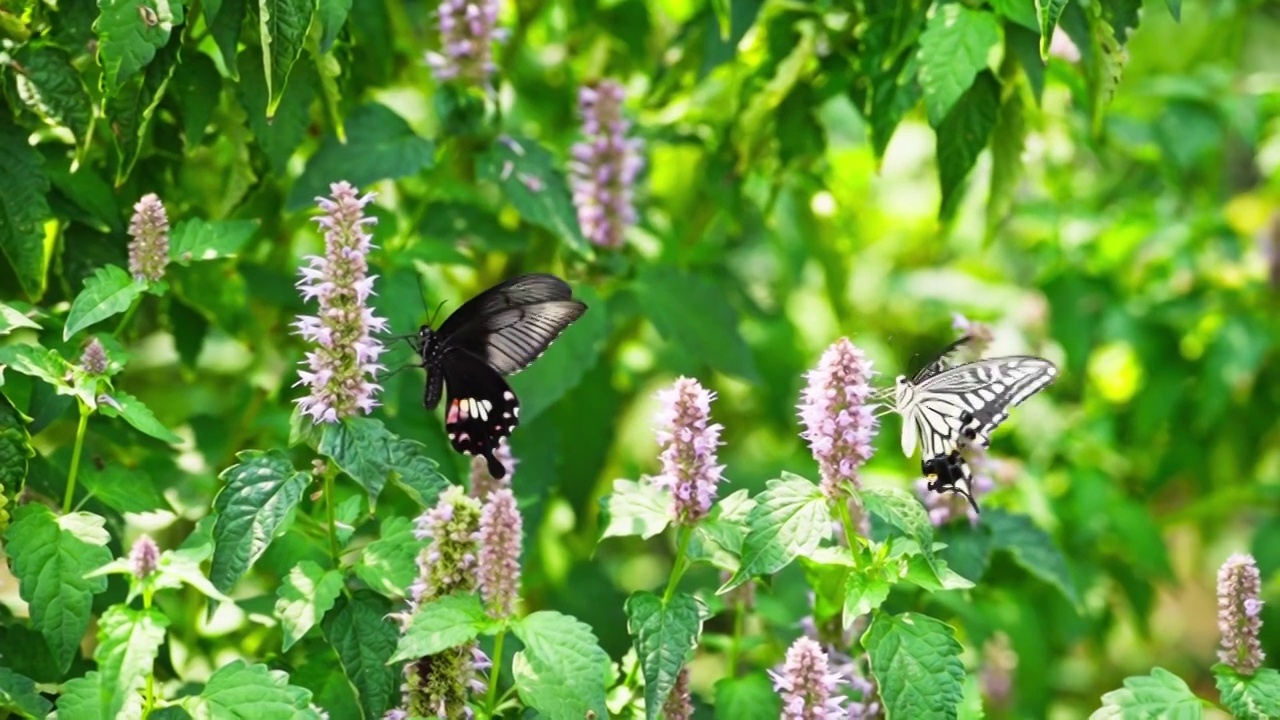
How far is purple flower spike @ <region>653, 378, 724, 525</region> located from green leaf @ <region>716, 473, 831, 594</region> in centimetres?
8

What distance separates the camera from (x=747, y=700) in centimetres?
211

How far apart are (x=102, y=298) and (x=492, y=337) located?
542mm

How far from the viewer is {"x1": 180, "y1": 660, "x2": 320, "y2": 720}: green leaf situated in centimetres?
177

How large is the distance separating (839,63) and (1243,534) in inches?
135

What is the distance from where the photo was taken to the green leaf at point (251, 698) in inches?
69.6

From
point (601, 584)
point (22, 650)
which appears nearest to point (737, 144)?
point (601, 584)

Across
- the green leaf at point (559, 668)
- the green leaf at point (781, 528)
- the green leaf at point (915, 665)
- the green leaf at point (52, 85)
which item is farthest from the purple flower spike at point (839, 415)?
the green leaf at point (52, 85)

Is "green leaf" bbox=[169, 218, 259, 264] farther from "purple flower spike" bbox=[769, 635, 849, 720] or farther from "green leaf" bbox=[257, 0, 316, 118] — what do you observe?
"purple flower spike" bbox=[769, 635, 849, 720]

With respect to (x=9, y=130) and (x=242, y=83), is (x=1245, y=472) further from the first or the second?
(x=9, y=130)

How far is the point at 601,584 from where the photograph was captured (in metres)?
3.32

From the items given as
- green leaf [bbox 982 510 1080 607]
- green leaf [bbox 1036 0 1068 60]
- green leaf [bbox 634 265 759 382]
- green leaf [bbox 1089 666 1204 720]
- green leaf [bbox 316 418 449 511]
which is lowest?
green leaf [bbox 1089 666 1204 720]

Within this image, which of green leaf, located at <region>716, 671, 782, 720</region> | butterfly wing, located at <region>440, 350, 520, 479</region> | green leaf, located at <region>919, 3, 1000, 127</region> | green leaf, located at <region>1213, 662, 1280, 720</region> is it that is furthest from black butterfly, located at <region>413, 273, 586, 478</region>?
green leaf, located at <region>1213, 662, 1280, 720</region>

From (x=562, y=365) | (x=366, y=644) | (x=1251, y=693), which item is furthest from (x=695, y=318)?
(x=1251, y=693)

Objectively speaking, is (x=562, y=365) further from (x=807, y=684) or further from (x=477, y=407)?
(x=807, y=684)
